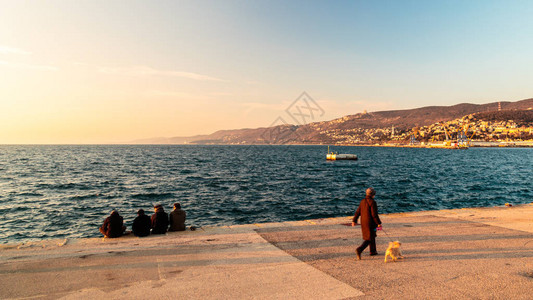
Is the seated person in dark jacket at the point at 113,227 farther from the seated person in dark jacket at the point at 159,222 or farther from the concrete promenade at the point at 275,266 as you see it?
the seated person in dark jacket at the point at 159,222

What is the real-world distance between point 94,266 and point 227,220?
42.6 ft

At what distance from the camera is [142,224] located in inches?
404

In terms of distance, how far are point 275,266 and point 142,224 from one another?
5208 millimetres

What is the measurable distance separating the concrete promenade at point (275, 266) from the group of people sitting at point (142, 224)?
0.34 metres

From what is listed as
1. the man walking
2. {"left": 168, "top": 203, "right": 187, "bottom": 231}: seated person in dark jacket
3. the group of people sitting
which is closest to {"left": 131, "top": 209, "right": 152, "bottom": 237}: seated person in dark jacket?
the group of people sitting

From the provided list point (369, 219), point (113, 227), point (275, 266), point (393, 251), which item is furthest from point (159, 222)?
point (393, 251)

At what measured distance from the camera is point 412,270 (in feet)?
23.3

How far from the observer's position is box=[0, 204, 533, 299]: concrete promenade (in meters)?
5.88

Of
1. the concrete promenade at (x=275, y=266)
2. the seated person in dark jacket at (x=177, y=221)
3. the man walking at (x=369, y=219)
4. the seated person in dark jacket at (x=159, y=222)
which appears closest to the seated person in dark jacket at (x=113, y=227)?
the concrete promenade at (x=275, y=266)

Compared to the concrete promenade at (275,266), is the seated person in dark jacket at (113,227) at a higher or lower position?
higher

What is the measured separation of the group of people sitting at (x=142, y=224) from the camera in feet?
33.3

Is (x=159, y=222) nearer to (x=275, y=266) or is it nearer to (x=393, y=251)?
(x=275, y=266)

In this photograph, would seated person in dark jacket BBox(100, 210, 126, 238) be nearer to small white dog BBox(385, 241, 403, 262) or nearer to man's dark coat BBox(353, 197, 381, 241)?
man's dark coat BBox(353, 197, 381, 241)

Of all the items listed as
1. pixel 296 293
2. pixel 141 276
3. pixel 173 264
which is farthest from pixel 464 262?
pixel 141 276
